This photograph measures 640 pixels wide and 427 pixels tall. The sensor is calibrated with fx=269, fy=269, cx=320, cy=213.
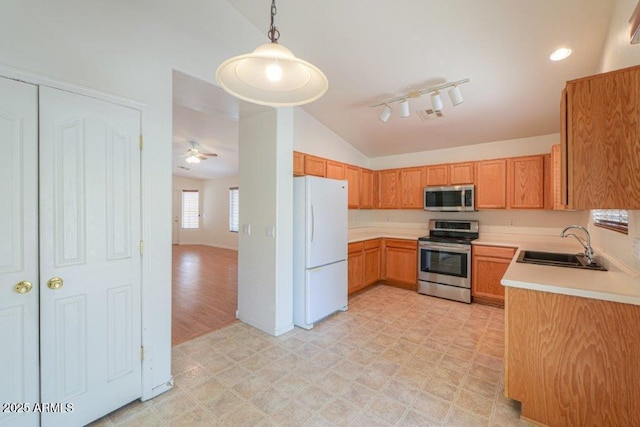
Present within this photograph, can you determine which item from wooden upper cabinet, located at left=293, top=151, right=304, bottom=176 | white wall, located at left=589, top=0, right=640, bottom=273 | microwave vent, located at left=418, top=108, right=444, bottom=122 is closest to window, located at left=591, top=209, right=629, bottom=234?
white wall, located at left=589, top=0, right=640, bottom=273

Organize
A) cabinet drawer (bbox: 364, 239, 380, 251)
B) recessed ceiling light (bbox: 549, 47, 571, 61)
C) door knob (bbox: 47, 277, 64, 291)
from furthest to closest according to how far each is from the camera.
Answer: cabinet drawer (bbox: 364, 239, 380, 251) → recessed ceiling light (bbox: 549, 47, 571, 61) → door knob (bbox: 47, 277, 64, 291)

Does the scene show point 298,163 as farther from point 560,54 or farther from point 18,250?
point 560,54

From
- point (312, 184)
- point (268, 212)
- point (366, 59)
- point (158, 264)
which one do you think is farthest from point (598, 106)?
point (158, 264)

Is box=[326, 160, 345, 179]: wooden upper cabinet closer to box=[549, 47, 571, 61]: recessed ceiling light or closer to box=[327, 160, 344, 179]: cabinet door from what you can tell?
box=[327, 160, 344, 179]: cabinet door

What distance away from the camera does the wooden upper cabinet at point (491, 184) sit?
3963 mm

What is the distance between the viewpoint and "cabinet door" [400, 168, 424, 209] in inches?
185

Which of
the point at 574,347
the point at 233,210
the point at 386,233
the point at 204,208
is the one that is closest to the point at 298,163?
the point at 386,233

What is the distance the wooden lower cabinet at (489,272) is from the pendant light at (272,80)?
3.62m

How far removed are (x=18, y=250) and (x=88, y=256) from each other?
305 mm

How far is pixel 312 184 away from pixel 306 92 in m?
1.84

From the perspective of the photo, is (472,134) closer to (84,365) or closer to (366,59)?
(366,59)

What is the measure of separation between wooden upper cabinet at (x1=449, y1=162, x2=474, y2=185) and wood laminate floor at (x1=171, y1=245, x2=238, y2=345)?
153 inches

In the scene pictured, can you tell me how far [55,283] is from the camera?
158 centimetres

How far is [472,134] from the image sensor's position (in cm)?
404
